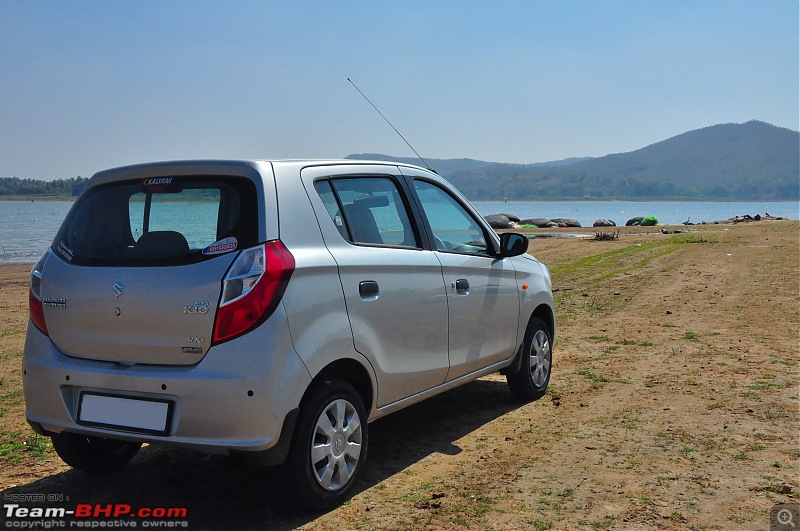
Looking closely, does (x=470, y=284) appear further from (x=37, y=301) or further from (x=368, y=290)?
(x=37, y=301)

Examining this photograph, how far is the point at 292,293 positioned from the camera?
390 cm

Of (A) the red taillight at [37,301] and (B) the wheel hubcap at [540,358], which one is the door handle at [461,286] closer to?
(B) the wheel hubcap at [540,358]

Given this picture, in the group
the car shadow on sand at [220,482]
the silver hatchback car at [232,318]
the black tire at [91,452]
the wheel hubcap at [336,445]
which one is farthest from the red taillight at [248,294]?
the black tire at [91,452]

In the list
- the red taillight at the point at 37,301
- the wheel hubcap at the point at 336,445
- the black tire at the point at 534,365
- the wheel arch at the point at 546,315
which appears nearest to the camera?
the wheel hubcap at the point at 336,445

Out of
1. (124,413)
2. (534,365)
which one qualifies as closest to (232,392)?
(124,413)

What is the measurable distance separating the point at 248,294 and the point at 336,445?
1.03 m

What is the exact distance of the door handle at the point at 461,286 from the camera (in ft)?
17.7

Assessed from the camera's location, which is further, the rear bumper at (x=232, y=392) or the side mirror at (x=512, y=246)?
the side mirror at (x=512, y=246)

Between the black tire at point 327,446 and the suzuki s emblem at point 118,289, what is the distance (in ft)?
3.57

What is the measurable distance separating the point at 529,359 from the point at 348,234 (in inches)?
103

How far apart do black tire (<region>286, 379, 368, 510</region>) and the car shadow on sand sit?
6.0 inches

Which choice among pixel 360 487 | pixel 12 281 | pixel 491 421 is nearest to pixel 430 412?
pixel 491 421

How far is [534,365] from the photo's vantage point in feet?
21.8

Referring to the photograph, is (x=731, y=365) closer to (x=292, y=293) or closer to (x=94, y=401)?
(x=292, y=293)
